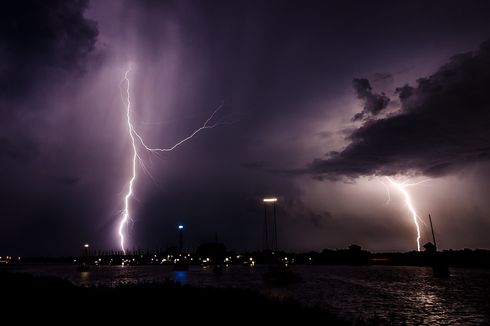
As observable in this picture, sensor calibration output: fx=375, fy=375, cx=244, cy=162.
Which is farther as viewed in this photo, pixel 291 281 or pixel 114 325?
pixel 291 281

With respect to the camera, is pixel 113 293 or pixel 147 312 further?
pixel 113 293

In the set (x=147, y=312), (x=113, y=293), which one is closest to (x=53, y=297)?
(x=113, y=293)

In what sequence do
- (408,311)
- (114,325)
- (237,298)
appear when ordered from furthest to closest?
(408,311), (237,298), (114,325)

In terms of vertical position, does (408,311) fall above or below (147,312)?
below

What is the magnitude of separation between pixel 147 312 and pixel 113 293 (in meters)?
7.35

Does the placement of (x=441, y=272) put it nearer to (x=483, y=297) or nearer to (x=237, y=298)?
(x=483, y=297)

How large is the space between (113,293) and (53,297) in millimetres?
3764

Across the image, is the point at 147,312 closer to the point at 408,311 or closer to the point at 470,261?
the point at 408,311

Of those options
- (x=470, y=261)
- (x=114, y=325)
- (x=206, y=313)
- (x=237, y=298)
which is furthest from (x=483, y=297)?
(x=470, y=261)

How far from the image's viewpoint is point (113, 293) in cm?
2453

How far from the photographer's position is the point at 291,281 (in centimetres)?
7644

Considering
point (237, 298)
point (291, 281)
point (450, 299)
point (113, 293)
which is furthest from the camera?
point (291, 281)

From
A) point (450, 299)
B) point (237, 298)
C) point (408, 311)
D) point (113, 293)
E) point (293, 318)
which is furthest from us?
point (450, 299)

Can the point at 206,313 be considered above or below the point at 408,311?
above
